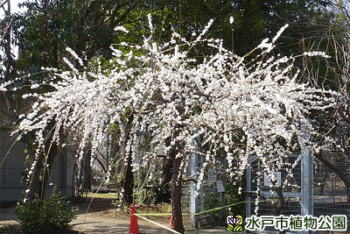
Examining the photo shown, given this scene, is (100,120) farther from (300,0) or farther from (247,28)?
(300,0)

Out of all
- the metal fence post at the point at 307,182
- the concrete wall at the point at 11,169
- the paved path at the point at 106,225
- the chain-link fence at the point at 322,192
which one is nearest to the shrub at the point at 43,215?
the paved path at the point at 106,225

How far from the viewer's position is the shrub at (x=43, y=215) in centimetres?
759

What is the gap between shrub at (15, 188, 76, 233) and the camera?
759 centimetres

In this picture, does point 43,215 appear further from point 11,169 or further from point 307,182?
point 11,169

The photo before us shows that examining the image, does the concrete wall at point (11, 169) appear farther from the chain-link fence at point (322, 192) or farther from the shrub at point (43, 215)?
the chain-link fence at point (322, 192)

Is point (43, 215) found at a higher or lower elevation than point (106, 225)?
higher

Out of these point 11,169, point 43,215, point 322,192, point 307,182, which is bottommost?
point 43,215

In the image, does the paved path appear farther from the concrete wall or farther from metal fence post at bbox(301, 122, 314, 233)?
metal fence post at bbox(301, 122, 314, 233)

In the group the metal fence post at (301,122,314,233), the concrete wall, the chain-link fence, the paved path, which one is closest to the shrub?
the paved path

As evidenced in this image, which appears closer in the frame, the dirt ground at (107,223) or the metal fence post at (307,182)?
the metal fence post at (307,182)

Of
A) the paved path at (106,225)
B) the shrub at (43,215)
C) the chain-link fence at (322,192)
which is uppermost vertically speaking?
the chain-link fence at (322,192)

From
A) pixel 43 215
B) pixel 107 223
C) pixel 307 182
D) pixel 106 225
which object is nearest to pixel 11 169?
pixel 107 223

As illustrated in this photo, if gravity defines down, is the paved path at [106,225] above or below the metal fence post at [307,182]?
below

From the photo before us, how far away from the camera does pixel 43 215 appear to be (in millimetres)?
7777
